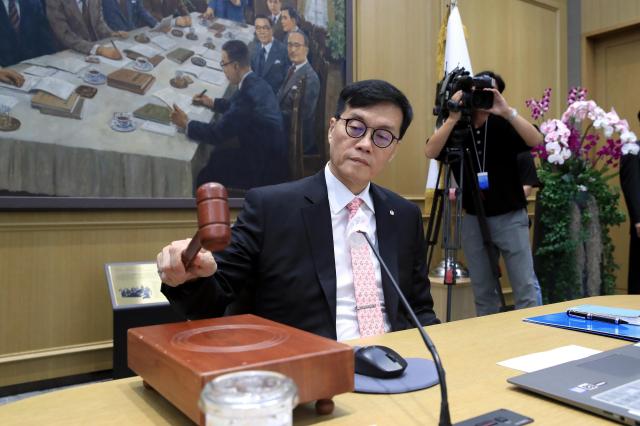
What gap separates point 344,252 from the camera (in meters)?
1.52

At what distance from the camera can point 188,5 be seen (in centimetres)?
340

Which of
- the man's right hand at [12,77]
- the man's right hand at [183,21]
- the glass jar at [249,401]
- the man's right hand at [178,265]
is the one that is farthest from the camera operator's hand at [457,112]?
the glass jar at [249,401]

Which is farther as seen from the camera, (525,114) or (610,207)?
(525,114)

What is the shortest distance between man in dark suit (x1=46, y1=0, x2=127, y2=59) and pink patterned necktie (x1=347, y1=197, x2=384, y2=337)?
2.34 meters

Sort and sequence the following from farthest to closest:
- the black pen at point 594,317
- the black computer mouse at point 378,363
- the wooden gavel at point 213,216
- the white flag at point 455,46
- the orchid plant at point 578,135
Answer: the white flag at point 455,46, the orchid plant at point 578,135, the black pen at point 594,317, the black computer mouse at point 378,363, the wooden gavel at point 213,216

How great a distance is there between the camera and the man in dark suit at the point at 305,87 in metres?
3.81

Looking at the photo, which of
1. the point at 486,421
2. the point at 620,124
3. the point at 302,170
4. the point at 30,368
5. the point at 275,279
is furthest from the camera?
the point at 302,170

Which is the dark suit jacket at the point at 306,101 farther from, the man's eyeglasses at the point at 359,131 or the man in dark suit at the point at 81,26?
the man's eyeglasses at the point at 359,131

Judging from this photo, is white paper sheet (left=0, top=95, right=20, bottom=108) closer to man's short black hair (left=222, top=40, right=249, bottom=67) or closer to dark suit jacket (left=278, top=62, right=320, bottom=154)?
man's short black hair (left=222, top=40, right=249, bottom=67)

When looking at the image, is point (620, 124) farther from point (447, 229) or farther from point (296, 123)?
point (296, 123)

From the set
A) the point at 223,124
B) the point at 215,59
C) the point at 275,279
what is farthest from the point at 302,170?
the point at 275,279

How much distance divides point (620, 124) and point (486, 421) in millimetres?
3226

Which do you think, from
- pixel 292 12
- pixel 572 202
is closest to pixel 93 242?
pixel 292 12

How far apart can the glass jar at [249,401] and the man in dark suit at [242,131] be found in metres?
3.03
